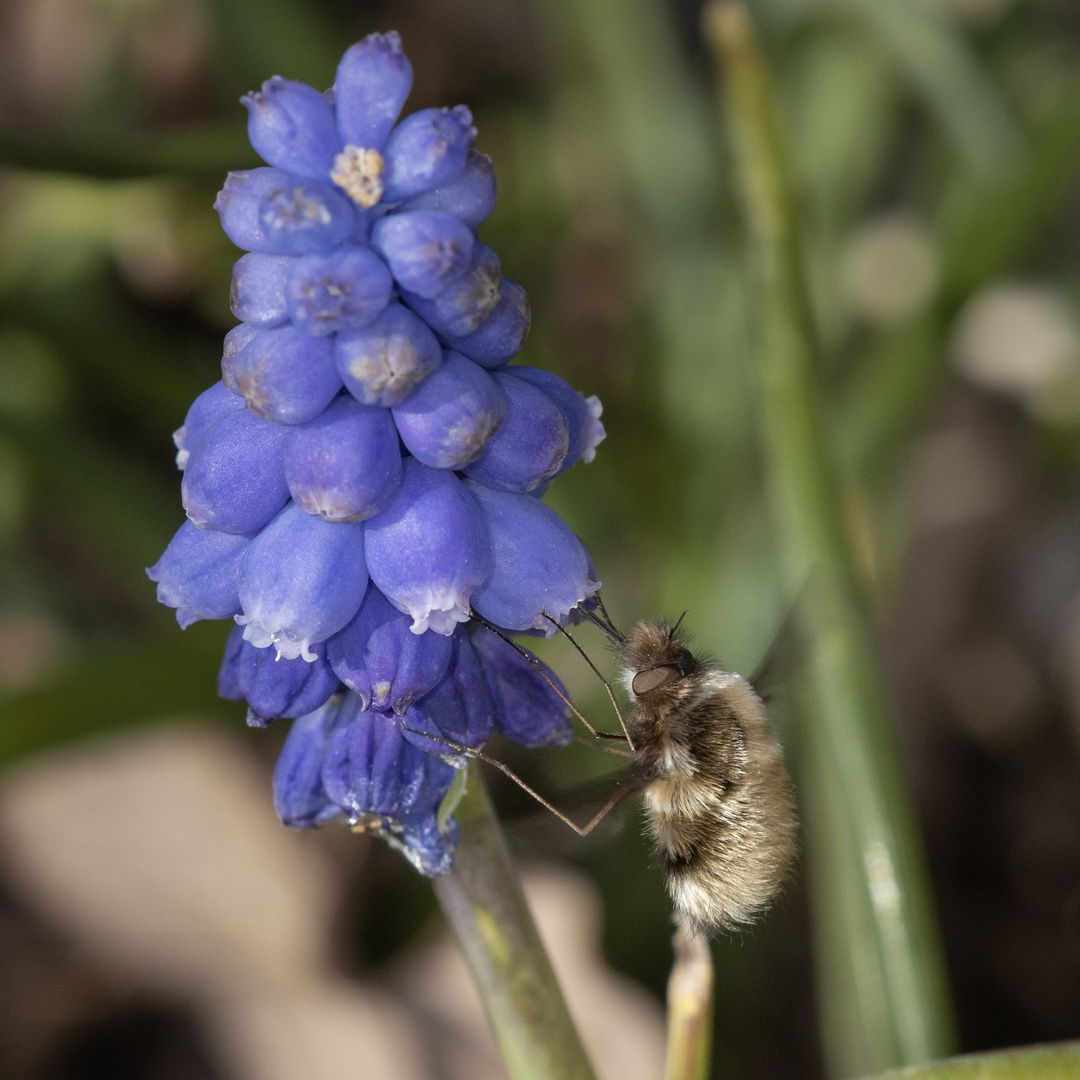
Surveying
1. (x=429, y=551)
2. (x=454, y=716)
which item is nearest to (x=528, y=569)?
(x=429, y=551)

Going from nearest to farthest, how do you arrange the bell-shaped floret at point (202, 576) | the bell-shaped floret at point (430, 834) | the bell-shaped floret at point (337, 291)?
1. the bell-shaped floret at point (337, 291)
2. the bell-shaped floret at point (202, 576)
3. the bell-shaped floret at point (430, 834)

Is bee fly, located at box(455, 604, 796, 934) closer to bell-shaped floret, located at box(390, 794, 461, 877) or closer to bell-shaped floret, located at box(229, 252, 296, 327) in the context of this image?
bell-shaped floret, located at box(390, 794, 461, 877)

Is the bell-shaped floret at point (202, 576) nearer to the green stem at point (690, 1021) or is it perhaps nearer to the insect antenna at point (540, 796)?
the insect antenna at point (540, 796)

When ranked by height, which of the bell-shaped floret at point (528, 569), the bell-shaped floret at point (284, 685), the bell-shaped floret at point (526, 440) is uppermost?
the bell-shaped floret at point (526, 440)

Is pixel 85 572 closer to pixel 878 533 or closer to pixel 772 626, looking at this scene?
pixel 772 626

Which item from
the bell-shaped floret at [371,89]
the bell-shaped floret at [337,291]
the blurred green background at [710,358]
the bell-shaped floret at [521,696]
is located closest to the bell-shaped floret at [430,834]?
the bell-shaped floret at [521,696]

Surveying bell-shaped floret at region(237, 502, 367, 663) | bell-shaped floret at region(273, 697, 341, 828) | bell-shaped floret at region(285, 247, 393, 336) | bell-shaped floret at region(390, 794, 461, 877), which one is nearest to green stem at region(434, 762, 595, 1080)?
bell-shaped floret at region(390, 794, 461, 877)
